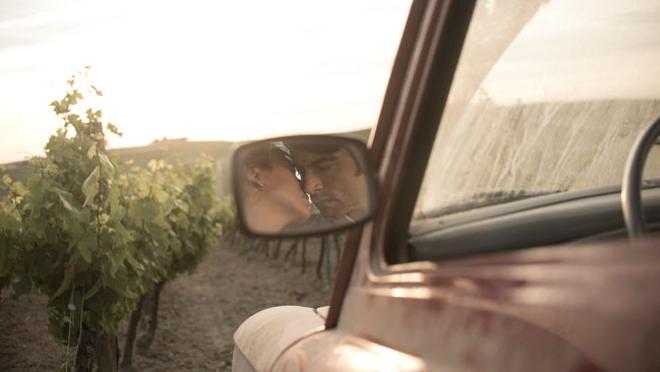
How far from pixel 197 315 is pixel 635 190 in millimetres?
12258

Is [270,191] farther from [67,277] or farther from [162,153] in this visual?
[162,153]

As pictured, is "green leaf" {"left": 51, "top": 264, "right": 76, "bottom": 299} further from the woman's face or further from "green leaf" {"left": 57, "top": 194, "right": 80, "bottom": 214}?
the woman's face

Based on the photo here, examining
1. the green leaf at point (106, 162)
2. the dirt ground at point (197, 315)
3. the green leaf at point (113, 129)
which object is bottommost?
the dirt ground at point (197, 315)

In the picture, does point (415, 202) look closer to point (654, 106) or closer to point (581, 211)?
point (581, 211)

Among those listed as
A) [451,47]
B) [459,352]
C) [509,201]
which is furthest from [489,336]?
[451,47]

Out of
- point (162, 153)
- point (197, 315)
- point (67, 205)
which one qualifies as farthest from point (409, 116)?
point (197, 315)

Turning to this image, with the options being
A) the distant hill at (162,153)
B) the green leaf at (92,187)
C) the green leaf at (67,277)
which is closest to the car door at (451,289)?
the distant hill at (162,153)

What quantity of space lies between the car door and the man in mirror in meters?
0.06

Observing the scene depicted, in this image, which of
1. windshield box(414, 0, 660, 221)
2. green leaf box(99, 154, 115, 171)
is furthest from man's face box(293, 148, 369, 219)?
green leaf box(99, 154, 115, 171)

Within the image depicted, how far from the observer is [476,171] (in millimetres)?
1277

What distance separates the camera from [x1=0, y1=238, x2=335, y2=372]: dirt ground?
9828 millimetres

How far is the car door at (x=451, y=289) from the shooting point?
75 centimetres

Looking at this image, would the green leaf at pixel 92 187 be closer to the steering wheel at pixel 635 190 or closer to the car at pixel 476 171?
the car at pixel 476 171

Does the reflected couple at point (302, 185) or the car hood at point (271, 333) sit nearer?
the reflected couple at point (302, 185)
